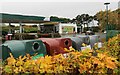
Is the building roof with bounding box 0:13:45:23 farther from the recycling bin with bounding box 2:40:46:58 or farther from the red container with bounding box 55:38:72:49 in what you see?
the recycling bin with bounding box 2:40:46:58

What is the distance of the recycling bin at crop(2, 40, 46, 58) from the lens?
300 inches

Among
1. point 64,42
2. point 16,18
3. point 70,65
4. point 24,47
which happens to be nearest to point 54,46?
point 64,42

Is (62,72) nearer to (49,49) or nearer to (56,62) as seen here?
(56,62)

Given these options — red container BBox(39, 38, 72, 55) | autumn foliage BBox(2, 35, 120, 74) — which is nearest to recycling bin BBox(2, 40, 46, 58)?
red container BBox(39, 38, 72, 55)

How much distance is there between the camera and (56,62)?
109 inches

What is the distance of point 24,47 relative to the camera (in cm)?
815

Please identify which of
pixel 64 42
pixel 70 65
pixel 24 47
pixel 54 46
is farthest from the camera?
pixel 64 42

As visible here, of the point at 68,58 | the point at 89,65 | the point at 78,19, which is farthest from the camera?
the point at 78,19

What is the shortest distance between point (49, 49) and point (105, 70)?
6.97m

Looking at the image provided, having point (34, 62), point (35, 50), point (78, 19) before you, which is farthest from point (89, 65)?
point (78, 19)

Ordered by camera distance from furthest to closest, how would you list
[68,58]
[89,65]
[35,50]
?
[35,50], [68,58], [89,65]

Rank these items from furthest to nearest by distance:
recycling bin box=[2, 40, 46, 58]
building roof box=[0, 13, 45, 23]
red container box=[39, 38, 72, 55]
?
building roof box=[0, 13, 45, 23] → red container box=[39, 38, 72, 55] → recycling bin box=[2, 40, 46, 58]

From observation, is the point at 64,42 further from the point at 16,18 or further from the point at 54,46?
the point at 16,18

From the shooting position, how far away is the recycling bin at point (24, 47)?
761cm
